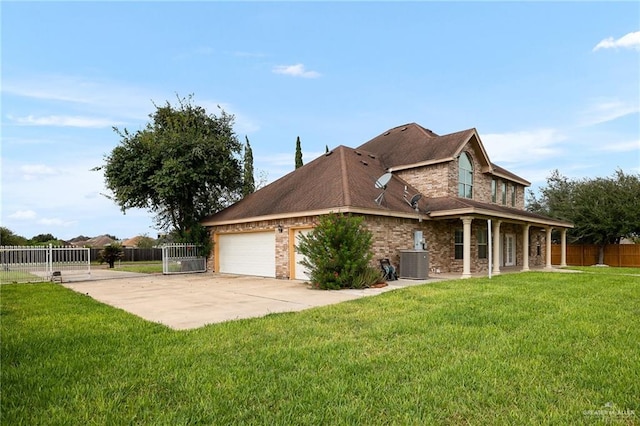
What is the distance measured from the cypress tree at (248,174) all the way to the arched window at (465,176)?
12.2m

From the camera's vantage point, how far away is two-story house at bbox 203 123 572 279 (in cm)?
1491

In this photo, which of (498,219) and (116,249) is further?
(116,249)

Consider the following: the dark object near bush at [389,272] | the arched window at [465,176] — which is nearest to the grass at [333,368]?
the dark object near bush at [389,272]

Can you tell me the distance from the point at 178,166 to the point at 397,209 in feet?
35.5

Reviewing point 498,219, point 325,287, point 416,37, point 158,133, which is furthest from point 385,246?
point 158,133

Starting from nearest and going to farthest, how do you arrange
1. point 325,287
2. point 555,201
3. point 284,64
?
point 325,287
point 284,64
point 555,201

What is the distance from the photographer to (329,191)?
15.2m

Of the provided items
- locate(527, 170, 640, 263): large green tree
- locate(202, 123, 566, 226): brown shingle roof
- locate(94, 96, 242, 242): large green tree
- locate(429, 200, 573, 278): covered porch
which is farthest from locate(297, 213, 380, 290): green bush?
locate(527, 170, 640, 263): large green tree

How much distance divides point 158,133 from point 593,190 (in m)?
29.7

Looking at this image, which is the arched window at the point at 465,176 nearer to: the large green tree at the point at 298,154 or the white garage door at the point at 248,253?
the white garage door at the point at 248,253

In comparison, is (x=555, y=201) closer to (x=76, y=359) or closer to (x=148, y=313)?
(x=148, y=313)

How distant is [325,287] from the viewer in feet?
38.7

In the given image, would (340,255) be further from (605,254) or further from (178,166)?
(605,254)

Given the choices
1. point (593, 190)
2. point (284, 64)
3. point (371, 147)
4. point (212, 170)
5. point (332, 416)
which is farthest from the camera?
point (593, 190)
